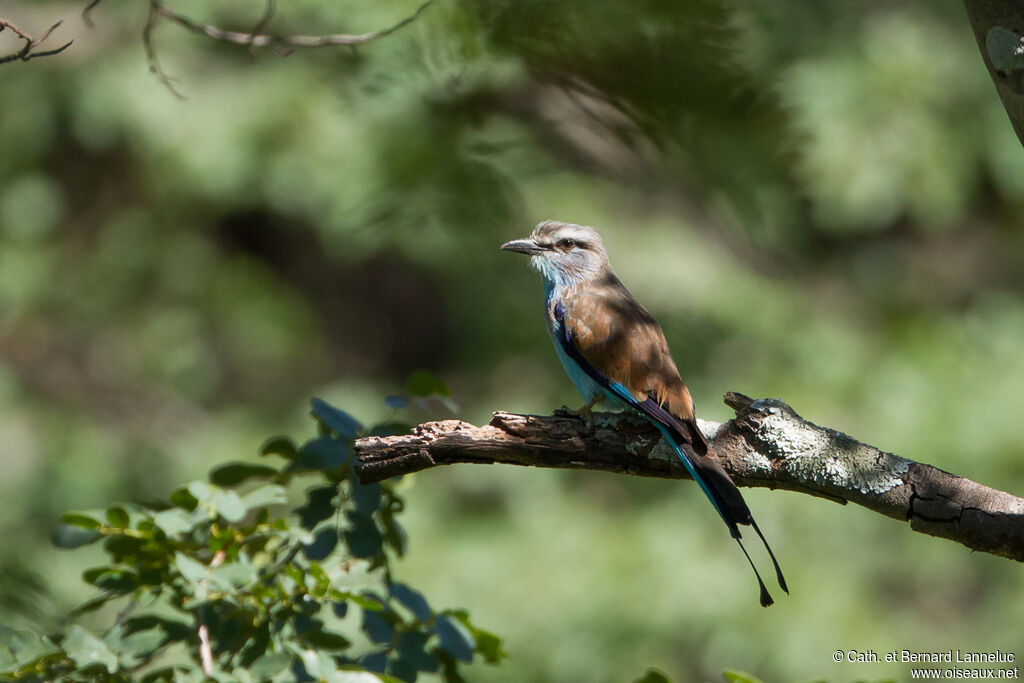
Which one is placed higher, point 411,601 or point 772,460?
point 772,460

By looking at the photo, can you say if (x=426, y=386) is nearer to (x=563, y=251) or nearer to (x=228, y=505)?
(x=228, y=505)

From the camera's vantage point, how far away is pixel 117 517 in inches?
93.5

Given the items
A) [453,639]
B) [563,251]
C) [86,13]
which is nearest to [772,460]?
[453,639]

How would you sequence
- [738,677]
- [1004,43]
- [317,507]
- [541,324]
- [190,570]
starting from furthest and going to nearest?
[541,324], [317,507], [190,570], [1004,43], [738,677]

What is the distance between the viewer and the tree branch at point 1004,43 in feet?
6.48

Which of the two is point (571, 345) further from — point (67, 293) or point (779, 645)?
point (67, 293)

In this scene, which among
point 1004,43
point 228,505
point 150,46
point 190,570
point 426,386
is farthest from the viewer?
point 150,46

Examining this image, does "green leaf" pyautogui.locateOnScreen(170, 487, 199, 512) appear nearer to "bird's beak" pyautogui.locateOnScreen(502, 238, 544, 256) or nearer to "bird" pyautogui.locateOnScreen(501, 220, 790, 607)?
"bird" pyautogui.locateOnScreen(501, 220, 790, 607)

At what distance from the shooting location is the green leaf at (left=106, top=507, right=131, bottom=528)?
7.76 feet

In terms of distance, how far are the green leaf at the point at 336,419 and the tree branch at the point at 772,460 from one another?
0.28 feet

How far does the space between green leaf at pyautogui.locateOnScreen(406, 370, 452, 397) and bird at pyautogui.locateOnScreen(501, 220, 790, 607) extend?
434 millimetres

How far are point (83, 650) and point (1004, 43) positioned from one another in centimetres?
231

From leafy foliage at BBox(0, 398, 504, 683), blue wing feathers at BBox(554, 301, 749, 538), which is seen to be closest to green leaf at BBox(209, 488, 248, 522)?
leafy foliage at BBox(0, 398, 504, 683)

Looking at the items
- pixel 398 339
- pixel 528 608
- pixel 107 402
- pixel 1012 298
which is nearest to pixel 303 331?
pixel 398 339
